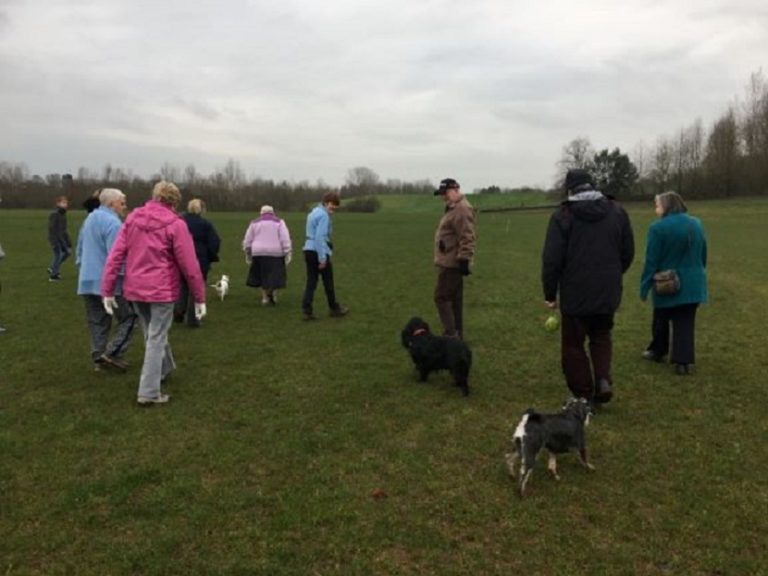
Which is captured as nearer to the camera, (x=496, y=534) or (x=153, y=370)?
(x=496, y=534)

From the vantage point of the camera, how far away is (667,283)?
7.20 metres

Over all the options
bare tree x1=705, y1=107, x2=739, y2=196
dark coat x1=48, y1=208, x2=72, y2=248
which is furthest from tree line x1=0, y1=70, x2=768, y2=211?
dark coat x1=48, y1=208, x2=72, y2=248

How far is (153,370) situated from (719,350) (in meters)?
7.39

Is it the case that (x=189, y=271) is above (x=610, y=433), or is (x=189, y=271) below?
above

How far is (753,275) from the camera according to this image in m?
17.3

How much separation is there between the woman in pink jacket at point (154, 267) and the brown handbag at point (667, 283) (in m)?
5.13

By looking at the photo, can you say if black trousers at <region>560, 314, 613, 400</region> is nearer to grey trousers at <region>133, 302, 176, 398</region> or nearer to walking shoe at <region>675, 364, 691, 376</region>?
walking shoe at <region>675, 364, 691, 376</region>

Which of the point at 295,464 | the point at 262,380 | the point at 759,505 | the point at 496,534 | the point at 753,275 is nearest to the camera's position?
the point at 496,534

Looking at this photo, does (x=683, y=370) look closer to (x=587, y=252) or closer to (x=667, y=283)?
(x=667, y=283)

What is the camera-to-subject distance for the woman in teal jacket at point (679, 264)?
7215 millimetres

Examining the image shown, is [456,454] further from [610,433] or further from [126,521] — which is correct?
[126,521]

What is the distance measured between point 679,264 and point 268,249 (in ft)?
24.2

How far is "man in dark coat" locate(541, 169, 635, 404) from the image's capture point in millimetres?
5707

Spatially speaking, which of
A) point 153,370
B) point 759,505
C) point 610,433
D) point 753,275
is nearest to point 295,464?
point 153,370
